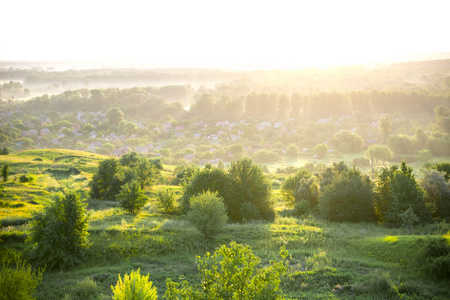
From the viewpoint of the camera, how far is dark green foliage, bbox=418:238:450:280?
18.0 m

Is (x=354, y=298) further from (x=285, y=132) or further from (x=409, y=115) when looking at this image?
(x=409, y=115)

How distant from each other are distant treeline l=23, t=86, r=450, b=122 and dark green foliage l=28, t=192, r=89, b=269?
143 meters

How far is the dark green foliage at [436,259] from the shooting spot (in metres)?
18.0

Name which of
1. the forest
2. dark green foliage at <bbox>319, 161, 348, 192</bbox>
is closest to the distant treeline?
the forest

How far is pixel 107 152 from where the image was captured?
107m

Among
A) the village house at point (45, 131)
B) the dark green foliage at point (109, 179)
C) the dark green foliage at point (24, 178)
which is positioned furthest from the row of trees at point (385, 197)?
the village house at point (45, 131)

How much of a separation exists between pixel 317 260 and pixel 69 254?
17.3 metres

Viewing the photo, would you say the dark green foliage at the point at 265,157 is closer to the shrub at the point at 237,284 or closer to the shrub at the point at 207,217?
the shrub at the point at 207,217

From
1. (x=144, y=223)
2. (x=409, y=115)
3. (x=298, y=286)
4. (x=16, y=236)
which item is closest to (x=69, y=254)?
(x=16, y=236)

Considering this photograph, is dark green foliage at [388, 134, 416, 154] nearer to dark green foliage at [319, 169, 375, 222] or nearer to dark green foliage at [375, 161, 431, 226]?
dark green foliage at [319, 169, 375, 222]

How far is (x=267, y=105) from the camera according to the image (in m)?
171

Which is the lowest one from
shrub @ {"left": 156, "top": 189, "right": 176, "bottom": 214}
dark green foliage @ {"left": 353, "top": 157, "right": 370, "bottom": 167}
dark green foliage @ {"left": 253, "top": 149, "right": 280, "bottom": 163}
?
dark green foliage @ {"left": 253, "top": 149, "right": 280, "bottom": 163}

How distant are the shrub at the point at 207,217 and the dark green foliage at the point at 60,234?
28.7 feet

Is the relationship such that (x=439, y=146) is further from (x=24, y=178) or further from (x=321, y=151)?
(x=24, y=178)
